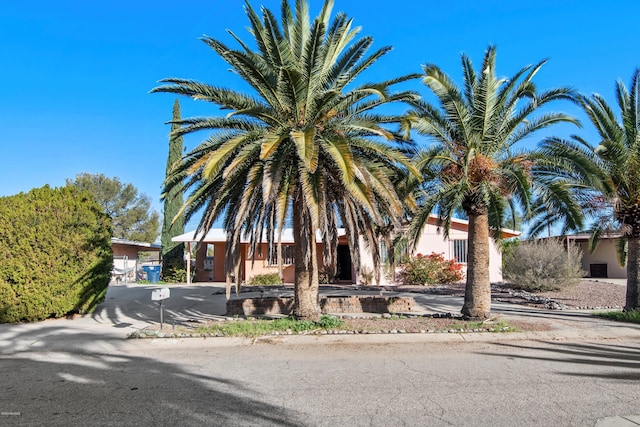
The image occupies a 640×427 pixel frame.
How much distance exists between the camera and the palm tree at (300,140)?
31.7 ft

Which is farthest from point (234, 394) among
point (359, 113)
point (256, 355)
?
point (359, 113)

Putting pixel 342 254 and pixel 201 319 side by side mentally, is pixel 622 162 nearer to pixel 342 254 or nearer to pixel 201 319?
pixel 201 319

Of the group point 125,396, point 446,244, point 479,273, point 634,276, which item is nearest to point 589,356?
point 479,273

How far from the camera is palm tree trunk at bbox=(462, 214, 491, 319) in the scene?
37.1 ft

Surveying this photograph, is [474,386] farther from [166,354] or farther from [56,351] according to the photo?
[56,351]

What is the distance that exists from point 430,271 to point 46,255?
16653mm

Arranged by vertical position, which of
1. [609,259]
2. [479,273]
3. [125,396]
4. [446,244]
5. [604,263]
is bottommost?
[125,396]

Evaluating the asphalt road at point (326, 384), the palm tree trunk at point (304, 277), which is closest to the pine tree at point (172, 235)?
the palm tree trunk at point (304, 277)

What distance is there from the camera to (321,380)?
6.75m

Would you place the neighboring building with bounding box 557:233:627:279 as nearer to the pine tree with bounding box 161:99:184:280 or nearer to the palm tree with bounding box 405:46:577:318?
the palm tree with bounding box 405:46:577:318

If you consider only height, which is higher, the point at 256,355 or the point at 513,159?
the point at 513,159

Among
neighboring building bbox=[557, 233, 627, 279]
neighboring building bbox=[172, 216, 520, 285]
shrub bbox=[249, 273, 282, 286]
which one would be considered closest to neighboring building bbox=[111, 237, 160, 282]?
neighboring building bbox=[172, 216, 520, 285]

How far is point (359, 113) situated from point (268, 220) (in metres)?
3.89

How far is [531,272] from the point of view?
18.5 m
